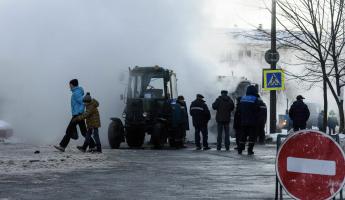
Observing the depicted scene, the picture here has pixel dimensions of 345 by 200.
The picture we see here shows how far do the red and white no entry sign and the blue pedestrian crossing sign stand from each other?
18895mm

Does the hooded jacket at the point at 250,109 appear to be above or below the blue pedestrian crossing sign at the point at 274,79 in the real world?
below

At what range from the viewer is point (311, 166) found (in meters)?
6.87

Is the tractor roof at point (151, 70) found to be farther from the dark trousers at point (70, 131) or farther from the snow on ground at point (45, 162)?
the snow on ground at point (45, 162)

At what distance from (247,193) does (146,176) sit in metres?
2.50

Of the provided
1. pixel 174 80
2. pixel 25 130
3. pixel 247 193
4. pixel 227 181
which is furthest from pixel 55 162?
pixel 25 130

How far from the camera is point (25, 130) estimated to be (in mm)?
27641

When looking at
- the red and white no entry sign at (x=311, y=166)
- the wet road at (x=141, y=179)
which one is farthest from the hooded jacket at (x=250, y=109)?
Answer: the red and white no entry sign at (x=311, y=166)

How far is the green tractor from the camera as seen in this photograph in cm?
2250

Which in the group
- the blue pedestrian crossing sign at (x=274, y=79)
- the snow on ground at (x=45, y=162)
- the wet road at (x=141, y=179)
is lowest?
the wet road at (x=141, y=179)

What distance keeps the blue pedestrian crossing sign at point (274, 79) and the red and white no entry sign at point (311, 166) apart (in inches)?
744

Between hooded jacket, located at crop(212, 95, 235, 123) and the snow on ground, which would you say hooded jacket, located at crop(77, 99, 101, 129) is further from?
hooded jacket, located at crop(212, 95, 235, 123)

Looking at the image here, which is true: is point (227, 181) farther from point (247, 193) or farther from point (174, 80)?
point (174, 80)

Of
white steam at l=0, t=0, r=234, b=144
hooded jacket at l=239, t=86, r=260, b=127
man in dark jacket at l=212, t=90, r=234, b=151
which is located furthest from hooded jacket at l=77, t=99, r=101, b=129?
white steam at l=0, t=0, r=234, b=144

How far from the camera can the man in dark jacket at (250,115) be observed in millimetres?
19562
